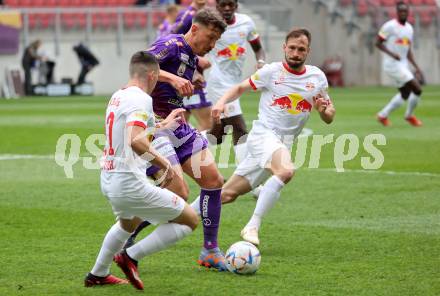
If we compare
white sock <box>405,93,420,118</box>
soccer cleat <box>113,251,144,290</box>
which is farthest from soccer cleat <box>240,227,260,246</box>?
white sock <box>405,93,420,118</box>

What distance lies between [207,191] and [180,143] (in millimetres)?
427

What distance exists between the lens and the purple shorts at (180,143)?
24.5 ft

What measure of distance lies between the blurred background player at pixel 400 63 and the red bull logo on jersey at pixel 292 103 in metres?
11.2

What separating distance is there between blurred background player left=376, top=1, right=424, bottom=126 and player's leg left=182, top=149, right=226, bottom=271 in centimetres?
1255

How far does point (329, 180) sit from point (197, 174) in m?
5.06

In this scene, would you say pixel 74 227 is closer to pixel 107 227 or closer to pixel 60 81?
pixel 107 227

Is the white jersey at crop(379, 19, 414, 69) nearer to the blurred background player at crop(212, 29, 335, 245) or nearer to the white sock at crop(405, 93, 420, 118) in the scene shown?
the white sock at crop(405, 93, 420, 118)

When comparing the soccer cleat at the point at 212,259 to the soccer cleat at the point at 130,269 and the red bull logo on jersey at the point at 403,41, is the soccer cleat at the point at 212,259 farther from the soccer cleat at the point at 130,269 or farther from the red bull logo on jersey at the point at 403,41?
the red bull logo on jersey at the point at 403,41

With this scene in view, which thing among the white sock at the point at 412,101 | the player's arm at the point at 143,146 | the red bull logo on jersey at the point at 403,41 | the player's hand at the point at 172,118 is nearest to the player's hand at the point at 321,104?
the player's hand at the point at 172,118

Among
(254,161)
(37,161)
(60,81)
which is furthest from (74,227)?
(60,81)

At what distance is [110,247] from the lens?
6.53 meters

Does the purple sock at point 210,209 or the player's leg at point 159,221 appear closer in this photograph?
the player's leg at point 159,221

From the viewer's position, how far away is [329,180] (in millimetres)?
12367

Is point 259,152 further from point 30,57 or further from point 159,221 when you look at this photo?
point 30,57
